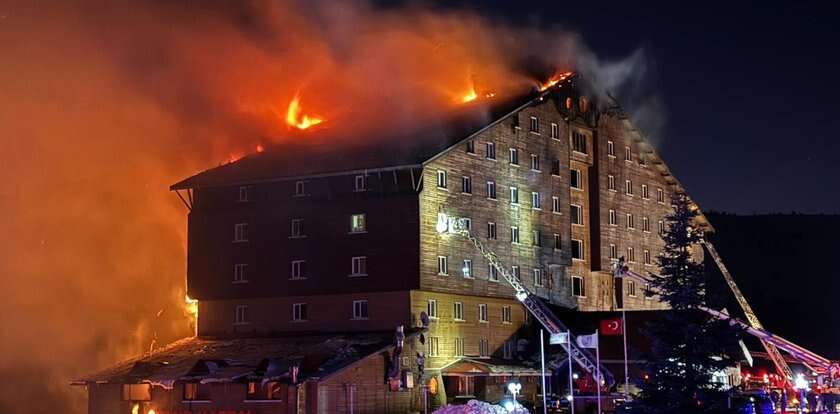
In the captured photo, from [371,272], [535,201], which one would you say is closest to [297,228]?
[371,272]

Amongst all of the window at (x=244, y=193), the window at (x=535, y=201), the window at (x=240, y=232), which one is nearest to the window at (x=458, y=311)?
the window at (x=535, y=201)

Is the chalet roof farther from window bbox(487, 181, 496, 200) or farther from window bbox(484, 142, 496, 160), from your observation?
window bbox(484, 142, 496, 160)

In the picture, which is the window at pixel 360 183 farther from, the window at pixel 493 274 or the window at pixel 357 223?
the window at pixel 493 274

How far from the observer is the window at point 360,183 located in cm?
6925

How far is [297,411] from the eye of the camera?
60.0m

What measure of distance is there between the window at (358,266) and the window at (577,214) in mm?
20239

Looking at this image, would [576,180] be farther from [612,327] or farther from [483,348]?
[483,348]

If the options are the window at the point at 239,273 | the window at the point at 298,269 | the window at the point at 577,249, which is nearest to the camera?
the window at the point at 298,269

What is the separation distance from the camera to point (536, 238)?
7775 centimetres

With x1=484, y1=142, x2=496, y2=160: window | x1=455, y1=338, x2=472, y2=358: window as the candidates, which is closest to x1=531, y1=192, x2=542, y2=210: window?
x1=484, y1=142, x2=496, y2=160: window

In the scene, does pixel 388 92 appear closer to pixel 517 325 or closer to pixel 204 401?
pixel 517 325

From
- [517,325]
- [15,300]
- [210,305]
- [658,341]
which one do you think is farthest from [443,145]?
[15,300]

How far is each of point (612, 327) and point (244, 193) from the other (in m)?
24.7

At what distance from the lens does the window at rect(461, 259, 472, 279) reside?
7100 cm
